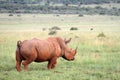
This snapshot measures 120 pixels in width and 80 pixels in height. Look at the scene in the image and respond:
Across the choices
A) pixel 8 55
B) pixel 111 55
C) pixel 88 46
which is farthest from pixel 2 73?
pixel 88 46

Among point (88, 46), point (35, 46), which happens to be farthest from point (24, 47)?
point (88, 46)

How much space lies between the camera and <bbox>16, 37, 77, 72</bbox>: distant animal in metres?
11.8

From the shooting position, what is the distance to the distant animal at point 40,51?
11.8 m

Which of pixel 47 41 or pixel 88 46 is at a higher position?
pixel 47 41

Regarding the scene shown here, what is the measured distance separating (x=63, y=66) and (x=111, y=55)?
338 centimetres

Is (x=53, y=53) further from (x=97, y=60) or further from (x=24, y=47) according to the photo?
(x=97, y=60)

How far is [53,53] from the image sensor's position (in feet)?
40.8

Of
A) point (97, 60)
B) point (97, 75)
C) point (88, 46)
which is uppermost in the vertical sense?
point (97, 75)

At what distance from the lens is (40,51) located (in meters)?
12.0

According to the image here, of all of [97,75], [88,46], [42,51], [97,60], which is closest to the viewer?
[97,75]

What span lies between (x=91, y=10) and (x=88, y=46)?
5823cm

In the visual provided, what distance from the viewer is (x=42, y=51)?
1209cm

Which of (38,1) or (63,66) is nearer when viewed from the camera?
(63,66)

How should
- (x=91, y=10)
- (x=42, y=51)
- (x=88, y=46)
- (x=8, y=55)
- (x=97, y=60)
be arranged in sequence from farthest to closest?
(x=91, y=10), (x=88, y=46), (x=8, y=55), (x=97, y=60), (x=42, y=51)
